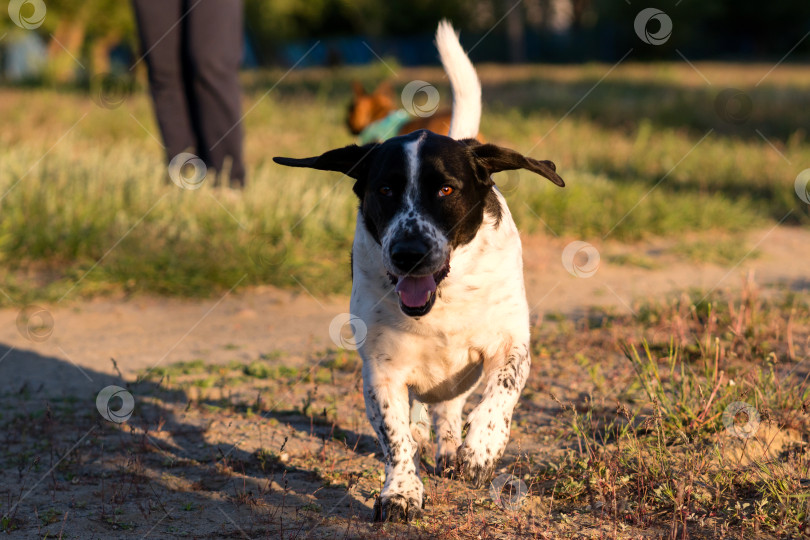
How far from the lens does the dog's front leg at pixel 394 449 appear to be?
249 centimetres

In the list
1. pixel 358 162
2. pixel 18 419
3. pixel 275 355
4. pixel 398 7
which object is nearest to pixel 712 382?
pixel 358 162

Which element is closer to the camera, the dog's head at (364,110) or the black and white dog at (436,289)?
the black and white dog at (436,289)

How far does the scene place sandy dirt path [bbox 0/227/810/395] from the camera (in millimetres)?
4238

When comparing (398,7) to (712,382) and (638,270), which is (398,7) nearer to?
(638,270)

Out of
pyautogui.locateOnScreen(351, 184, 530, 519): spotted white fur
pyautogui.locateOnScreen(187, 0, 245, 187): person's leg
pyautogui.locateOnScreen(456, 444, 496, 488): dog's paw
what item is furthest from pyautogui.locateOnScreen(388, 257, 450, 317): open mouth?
pyautogui.locateOnScreen(187, 0, 245, 187): person's leg

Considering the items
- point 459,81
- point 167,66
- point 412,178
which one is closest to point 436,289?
point 412,178

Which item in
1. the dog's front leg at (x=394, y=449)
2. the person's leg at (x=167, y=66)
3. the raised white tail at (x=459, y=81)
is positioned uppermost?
the person's leg at (x=167, y=66)

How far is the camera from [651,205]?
7.10m

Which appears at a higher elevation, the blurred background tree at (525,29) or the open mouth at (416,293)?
the blurred background tree at (525,29)

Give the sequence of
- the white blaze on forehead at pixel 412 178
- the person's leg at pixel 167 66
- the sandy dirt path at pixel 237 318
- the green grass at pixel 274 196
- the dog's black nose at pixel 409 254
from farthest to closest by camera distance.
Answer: the person's leg at pixel 167 66 → the green grass at pixel 274 196 → the sandy dirt path at pixel 237 318 → the white blaze on forehead at pixel 412 178 → the dog's black nose at pixel 409 254

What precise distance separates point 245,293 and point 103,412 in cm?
189

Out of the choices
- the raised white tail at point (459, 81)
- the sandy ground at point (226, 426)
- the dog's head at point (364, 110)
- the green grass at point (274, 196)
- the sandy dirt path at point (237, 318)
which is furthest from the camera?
the dog's head at point (364, 110)

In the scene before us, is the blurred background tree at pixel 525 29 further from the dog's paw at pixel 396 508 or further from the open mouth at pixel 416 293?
the dog's paw at pixel 396 508

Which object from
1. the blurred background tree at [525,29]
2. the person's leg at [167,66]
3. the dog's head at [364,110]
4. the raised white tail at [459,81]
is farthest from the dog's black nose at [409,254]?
the blurred background tree at [525,29]
